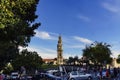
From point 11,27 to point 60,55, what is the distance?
15911 centimetres

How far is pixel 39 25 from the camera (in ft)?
83.0

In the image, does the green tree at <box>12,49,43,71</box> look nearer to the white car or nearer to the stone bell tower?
the white car

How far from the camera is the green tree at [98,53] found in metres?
117

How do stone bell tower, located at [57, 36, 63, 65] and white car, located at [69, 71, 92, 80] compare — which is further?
stone bell tower, located at [57, 36, 63, 65]

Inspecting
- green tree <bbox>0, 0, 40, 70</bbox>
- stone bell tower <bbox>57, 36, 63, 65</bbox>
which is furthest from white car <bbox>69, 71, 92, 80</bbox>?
stone bell tower <bbox>57, 36, 63, 65</bbox>

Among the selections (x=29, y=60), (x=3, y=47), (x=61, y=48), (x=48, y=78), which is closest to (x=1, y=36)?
(x=3, y=47)

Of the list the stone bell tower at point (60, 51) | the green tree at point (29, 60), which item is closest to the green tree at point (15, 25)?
the green tree at point (29, 60)

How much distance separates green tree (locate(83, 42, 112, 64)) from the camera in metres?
117

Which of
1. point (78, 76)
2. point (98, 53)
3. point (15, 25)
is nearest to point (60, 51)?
point (98, 53)

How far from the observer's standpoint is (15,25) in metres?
21.0

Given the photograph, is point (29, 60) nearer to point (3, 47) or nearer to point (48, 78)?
point (48, 78)

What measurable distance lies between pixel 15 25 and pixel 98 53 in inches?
3803

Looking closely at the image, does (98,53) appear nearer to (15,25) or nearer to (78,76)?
(78,76)

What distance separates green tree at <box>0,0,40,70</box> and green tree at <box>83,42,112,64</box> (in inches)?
3663
